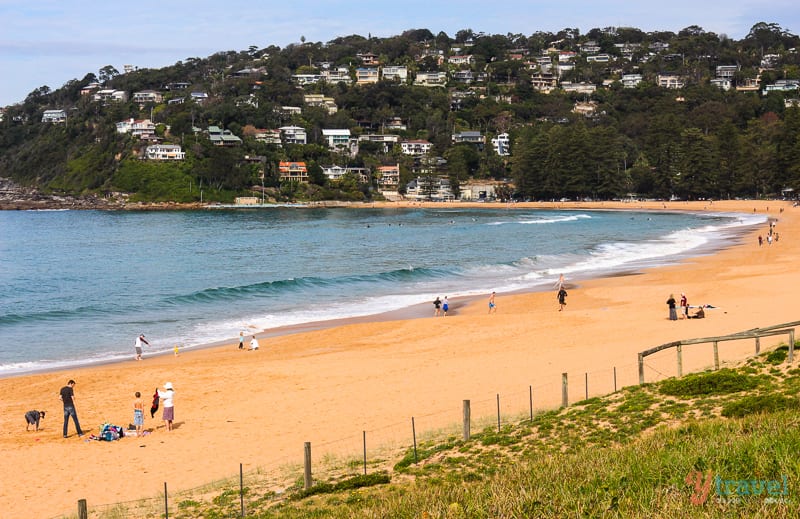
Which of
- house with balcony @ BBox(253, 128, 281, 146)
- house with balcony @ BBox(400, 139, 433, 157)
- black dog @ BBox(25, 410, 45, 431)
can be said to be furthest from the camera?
house with balcony @ BBox(400, 139, 433, 157)

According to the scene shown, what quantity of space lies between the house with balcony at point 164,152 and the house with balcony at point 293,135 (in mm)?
23584

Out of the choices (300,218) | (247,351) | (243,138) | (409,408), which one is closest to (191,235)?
(300,218)

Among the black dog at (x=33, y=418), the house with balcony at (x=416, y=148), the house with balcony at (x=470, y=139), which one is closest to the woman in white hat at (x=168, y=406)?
the black dog at (x=33, y=418)

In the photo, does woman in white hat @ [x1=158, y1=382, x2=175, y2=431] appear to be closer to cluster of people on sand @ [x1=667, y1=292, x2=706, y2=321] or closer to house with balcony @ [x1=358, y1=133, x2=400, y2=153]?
cluster of people on sand @ [x1=667, y1=292, x2=706, y2=321]

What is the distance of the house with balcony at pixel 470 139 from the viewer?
162m

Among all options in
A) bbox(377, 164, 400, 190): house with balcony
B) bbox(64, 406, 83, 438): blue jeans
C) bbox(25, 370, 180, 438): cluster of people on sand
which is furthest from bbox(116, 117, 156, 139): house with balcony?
bbox(64, 406, 83, 438): blue jeans

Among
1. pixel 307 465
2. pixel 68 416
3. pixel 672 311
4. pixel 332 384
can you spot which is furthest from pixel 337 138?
pixel 307 465

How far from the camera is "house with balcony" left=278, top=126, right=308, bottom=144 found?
16038 centimetres

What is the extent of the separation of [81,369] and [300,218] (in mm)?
83490

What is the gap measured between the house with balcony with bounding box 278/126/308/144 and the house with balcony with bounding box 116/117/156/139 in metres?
26.3

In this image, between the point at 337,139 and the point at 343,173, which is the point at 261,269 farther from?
the point at 337,139

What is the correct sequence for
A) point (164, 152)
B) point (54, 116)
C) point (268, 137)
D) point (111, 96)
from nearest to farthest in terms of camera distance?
point (164, 152), point (268, 137), point (54, 116), point (111, 96)

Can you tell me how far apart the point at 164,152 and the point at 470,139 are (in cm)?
6328

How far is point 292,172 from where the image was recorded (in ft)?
478
